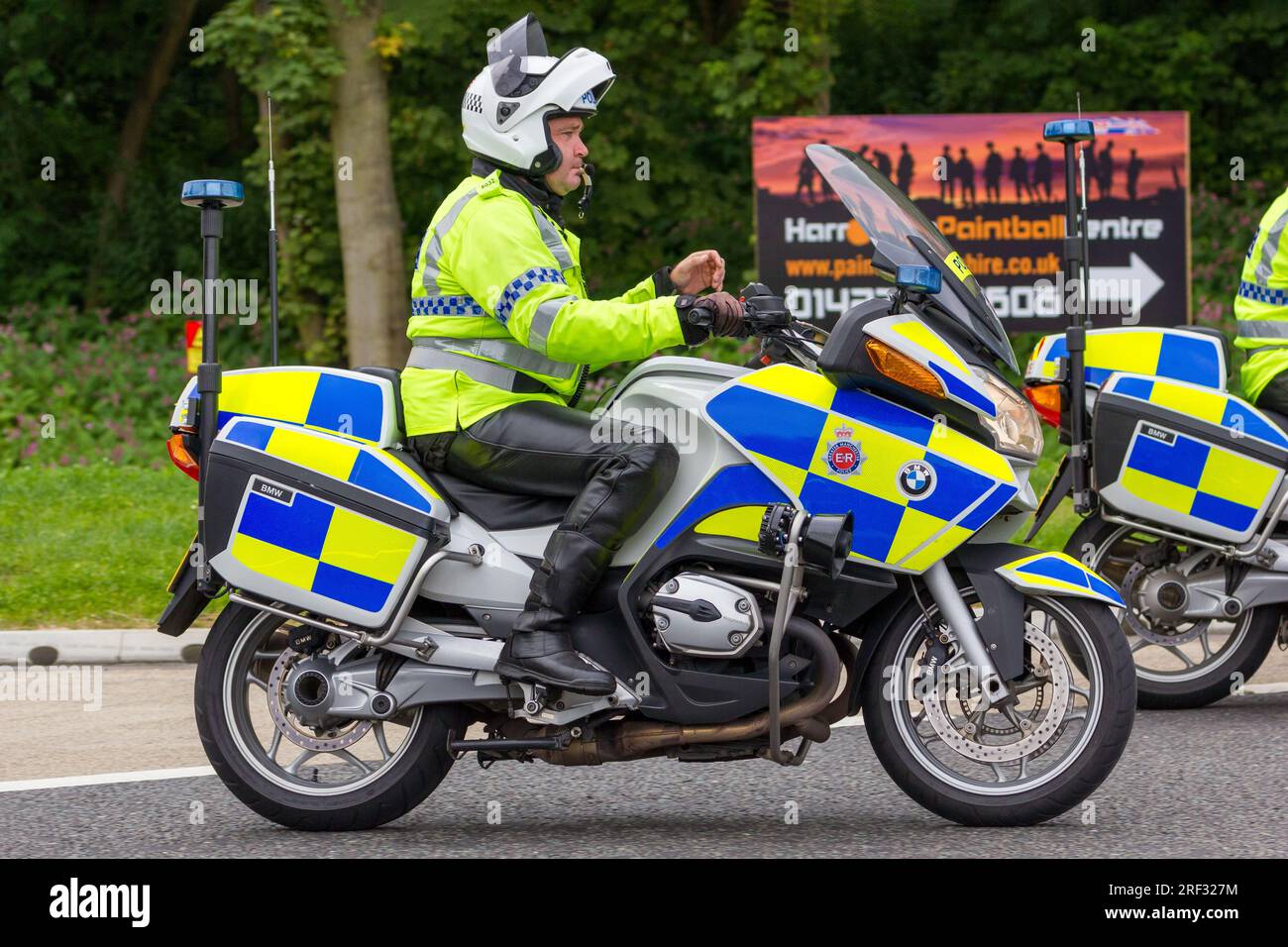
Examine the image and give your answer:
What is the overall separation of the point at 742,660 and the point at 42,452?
10827 millimetres

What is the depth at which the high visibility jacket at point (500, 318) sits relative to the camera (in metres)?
4.86

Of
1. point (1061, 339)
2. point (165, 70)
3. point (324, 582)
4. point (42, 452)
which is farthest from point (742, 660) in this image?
point (165, 70)

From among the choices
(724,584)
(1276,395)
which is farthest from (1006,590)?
(1276,395)

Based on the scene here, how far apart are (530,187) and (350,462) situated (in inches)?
34.5

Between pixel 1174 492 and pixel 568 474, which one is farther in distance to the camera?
pixel 1174 492

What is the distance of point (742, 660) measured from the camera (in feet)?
16.4

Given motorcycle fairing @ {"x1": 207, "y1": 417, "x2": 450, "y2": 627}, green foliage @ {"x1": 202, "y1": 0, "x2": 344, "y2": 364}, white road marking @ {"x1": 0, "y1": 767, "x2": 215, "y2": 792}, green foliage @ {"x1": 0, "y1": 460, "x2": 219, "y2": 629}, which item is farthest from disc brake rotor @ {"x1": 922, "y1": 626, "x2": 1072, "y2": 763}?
green foliage @ {"x1": 202, "y1": 0, "x2": 344, "y2": 364}

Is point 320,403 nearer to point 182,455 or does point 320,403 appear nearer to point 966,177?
point 182,455

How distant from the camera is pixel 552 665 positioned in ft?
16.1

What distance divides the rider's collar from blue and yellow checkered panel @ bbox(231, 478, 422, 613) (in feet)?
3.14

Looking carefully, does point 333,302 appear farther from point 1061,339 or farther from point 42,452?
point 1061,339

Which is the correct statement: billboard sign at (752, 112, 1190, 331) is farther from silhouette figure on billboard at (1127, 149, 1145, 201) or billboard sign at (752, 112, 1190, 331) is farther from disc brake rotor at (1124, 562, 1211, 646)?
disc brake rotor at (1124, 562, 1211, 646)

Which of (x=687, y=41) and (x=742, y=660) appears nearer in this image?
(x=742, y=660)

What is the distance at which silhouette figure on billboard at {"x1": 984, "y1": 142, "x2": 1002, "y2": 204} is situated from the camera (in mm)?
13602
